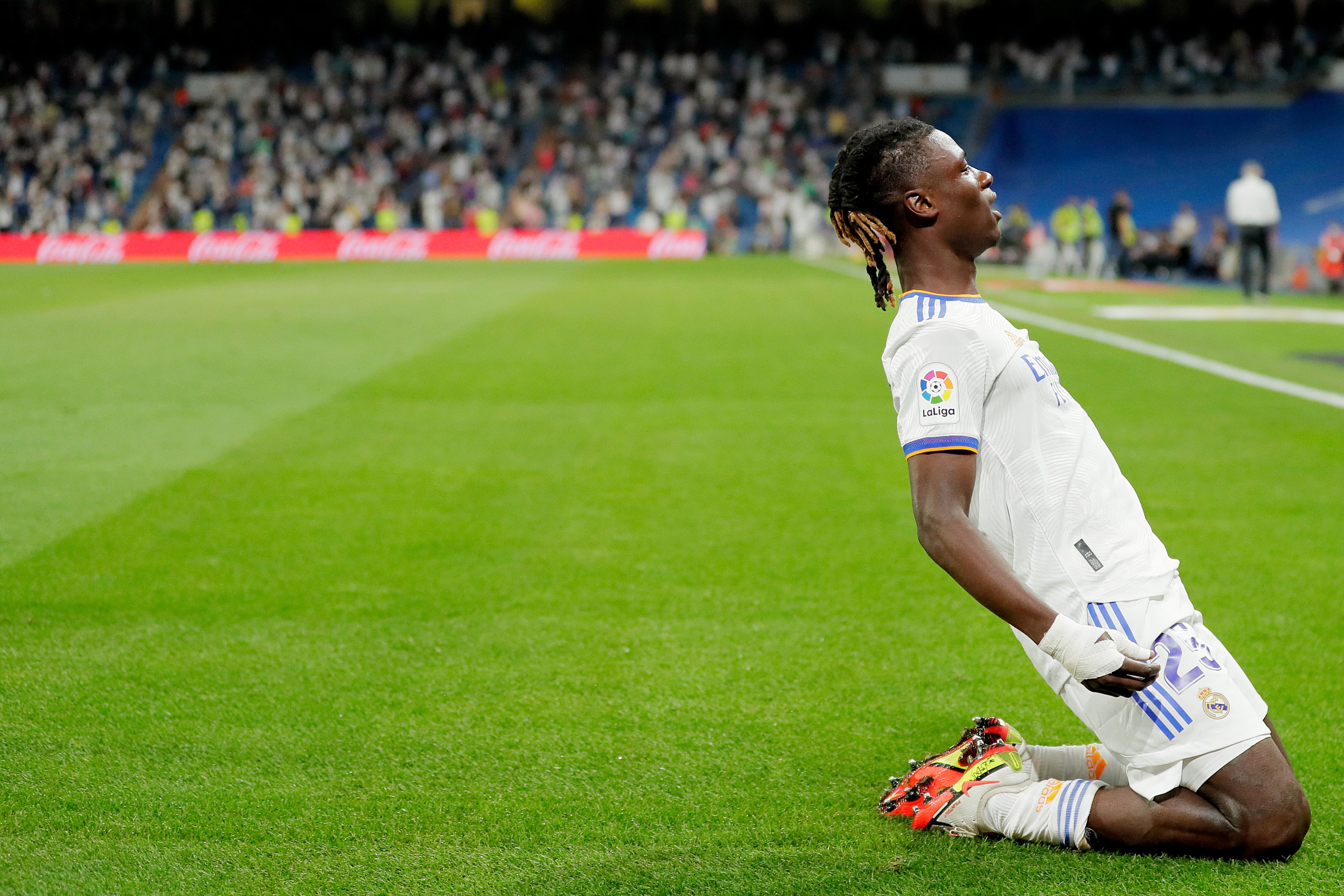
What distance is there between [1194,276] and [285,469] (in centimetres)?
2538

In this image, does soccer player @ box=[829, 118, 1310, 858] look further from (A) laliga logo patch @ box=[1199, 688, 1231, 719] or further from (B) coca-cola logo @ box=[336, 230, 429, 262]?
(B) coca-cola logo @ box=[336, 230, 429, 262]

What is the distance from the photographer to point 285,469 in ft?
25.5

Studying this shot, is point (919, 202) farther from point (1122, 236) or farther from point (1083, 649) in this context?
point (1122, 236)

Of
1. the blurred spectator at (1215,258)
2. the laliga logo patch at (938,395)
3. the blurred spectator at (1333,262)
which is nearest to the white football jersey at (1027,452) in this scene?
the laliga logo patch at (938,395)

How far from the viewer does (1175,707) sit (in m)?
2.90

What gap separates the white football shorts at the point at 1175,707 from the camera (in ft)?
9.51

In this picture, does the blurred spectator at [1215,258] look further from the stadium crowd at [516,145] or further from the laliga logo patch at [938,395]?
the laliga logo patch at [938,395]

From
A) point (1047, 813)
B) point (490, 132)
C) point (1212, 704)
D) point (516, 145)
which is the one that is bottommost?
point (1047, 813)

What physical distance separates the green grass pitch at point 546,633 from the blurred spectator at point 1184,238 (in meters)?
19.0

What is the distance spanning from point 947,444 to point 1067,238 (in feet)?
91.1

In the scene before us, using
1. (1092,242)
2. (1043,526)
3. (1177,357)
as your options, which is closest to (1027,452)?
(1043,526)

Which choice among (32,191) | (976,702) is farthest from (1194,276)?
(32,191)

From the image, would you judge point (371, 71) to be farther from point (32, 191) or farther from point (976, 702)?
point (976, 702)

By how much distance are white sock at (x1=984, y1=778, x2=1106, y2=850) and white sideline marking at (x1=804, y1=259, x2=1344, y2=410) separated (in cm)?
815
